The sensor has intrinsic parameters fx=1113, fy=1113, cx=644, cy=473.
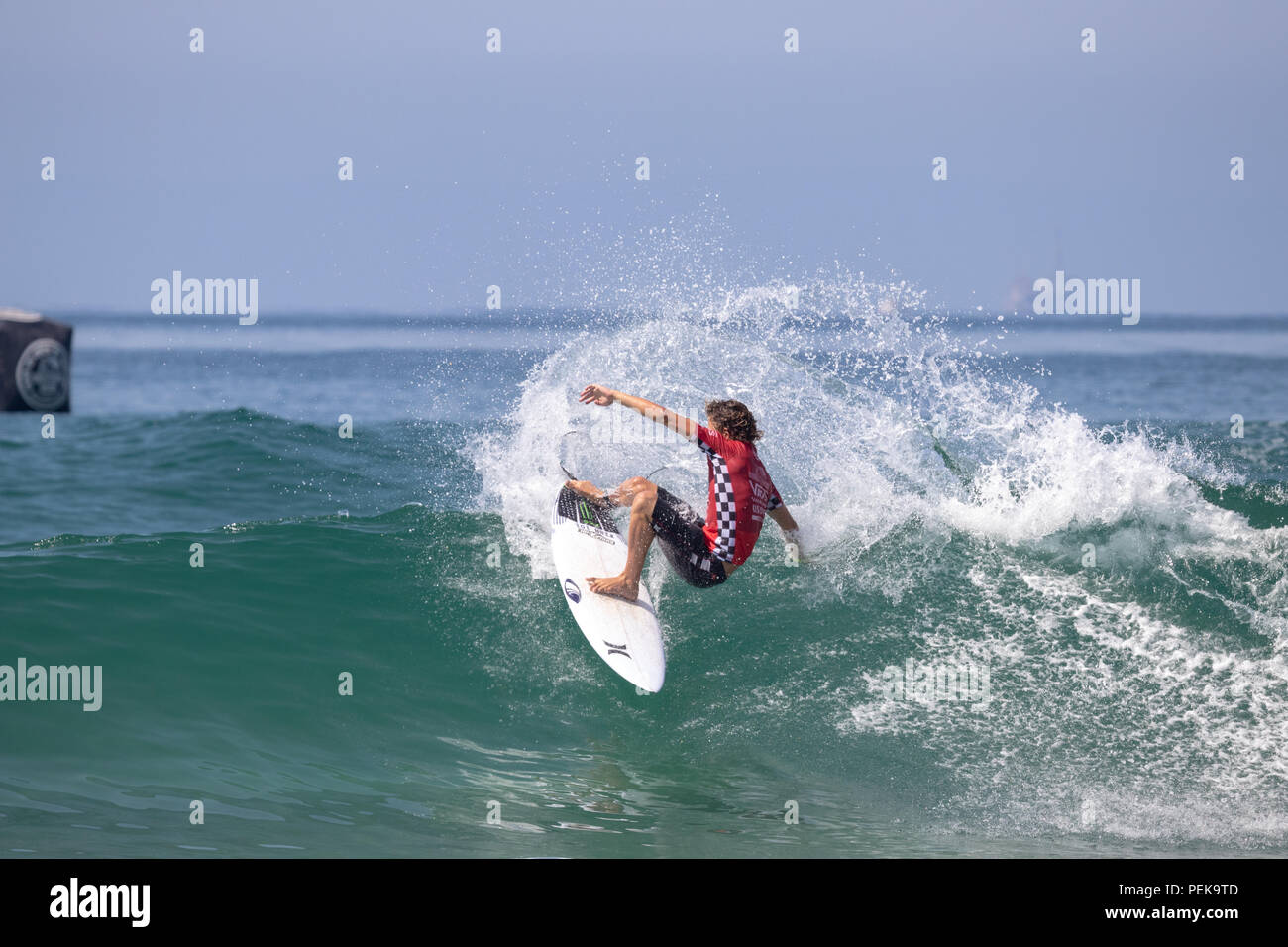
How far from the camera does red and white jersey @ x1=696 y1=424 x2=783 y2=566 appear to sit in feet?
25.9

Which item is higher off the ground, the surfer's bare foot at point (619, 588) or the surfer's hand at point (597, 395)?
the surfer's hand at point (597, 395)

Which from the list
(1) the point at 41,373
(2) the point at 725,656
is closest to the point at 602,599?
(2) the point at 725,656

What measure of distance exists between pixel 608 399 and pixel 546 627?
191 cm

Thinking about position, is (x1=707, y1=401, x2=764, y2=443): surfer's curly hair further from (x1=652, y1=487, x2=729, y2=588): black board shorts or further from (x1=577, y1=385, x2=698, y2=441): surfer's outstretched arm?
(x1=652, y1=487, x2=729, y2=588): black board shorts

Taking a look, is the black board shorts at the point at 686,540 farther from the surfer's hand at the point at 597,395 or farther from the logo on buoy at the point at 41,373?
the logo on buoy at the point at 41,373

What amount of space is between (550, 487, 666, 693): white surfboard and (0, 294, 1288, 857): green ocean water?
333 mm

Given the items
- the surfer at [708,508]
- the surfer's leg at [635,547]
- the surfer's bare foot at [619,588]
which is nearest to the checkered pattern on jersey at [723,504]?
the surfer at [708,508]

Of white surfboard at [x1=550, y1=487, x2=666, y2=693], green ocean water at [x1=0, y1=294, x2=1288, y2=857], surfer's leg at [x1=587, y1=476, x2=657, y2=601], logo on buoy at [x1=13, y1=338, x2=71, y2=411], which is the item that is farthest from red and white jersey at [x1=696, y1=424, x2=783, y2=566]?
logo on buoy at [x1=13, y1=338, x2=71, y2=411]

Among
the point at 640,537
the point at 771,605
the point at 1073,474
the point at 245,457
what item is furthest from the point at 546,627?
the point at 245,457

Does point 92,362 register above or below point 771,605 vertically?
above

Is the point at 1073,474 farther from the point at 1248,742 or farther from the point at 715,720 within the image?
the point at 715,720

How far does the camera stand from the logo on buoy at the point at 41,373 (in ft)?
12.0

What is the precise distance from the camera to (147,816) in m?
6.39

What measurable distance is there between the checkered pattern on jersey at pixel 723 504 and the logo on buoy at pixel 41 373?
4.77 meters
